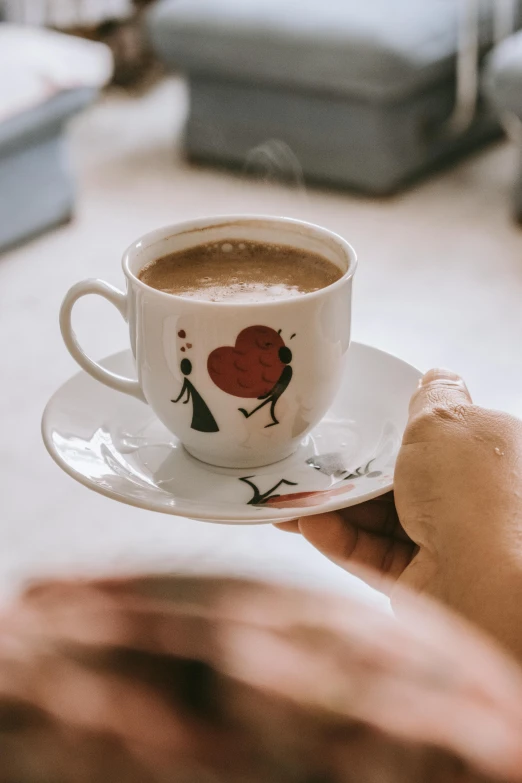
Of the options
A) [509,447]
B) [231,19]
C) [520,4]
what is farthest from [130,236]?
[509,447]

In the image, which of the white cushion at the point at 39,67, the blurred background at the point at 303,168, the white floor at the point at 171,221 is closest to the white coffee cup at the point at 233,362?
the white floor at the point at 171,221

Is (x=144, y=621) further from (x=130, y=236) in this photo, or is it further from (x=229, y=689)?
(x=130, y=236)

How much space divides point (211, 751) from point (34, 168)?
217 cm

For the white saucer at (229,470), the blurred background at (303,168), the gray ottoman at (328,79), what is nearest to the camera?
the white saucer at (229,470)

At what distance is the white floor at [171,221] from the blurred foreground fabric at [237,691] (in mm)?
531

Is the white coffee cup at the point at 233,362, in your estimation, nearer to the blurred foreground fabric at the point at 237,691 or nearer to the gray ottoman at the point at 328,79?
the blurred foreground fabric at the point at 237,691

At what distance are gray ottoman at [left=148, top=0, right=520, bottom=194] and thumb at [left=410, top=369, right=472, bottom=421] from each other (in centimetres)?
178

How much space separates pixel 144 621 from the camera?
5.9 inches

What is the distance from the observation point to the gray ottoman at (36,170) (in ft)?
6.72

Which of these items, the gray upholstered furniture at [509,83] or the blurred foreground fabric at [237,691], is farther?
the gray upholstered furniture at [509,83]

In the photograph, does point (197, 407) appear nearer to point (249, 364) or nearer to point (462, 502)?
point (249, 364)

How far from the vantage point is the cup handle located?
2.23ft

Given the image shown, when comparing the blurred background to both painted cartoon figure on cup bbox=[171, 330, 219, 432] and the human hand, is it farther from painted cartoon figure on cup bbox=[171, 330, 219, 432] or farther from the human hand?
the human hand

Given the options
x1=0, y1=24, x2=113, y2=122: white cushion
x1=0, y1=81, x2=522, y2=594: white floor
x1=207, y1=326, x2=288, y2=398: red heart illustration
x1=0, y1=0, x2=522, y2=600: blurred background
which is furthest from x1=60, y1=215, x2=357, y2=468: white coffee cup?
x1=0, y1=24, x2=113, y2=122: white cushion
